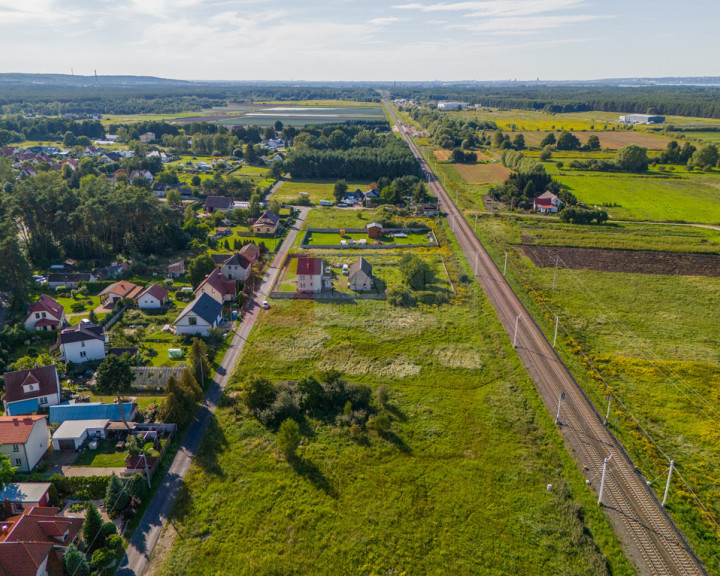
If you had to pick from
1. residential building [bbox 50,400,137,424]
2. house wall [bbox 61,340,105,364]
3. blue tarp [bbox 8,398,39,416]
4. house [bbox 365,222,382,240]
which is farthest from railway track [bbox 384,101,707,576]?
blue tarp [bbox 8,398,39,416]

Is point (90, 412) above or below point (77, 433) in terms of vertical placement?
A: above

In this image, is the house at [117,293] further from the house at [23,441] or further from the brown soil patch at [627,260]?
the brown soil patch at [627,260]

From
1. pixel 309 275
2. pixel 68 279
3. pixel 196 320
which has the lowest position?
pixel 196 320

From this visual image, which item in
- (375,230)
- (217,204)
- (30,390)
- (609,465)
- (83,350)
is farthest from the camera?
(217,204)

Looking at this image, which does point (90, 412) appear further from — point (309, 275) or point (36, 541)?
point (309, 275)

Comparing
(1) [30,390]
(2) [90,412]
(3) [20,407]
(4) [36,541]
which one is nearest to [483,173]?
(2) [90,412]

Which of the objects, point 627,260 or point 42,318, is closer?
point 42,318

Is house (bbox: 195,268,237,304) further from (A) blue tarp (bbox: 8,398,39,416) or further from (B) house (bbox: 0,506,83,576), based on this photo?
(B) house (bbox: 0,506,83,576)
